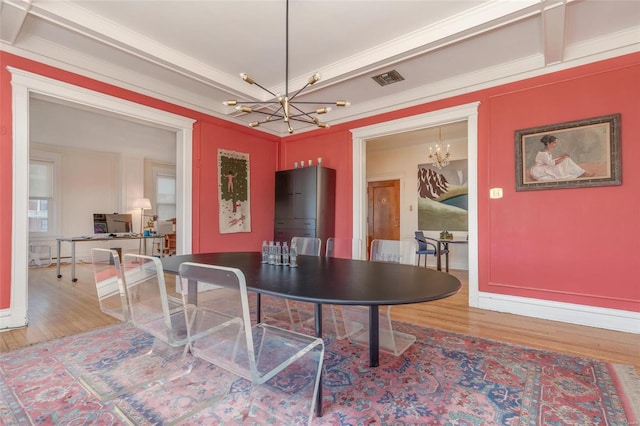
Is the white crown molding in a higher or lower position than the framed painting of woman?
higher

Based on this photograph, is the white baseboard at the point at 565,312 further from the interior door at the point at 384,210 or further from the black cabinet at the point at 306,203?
the interior door at the point at 384,210

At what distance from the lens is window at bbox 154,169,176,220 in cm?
819

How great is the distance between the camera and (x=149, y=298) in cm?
183

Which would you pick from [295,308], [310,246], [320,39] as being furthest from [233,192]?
[320,39]

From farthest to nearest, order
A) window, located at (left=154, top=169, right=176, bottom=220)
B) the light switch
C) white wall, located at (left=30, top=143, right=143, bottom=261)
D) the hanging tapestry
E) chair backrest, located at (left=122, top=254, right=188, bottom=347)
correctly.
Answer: window, located at (left=154, top=169, right=176, bottom=220), white wall, located at (left=30, top=143, right=143, bottom=261), the hanging tapestry, the light switch, chair backrest, located at (left=122, top=254, right=188, bottom=347)

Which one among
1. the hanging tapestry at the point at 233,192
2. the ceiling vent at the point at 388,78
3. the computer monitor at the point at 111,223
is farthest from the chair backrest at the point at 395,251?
the computer monitor at the point at 111,223

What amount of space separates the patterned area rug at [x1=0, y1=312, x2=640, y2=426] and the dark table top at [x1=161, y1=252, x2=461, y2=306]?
67 cm

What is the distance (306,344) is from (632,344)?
2792 millimetres

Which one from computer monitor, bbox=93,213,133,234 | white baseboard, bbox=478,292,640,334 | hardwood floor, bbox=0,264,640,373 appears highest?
computer monitor, bbox=93,213,133,234

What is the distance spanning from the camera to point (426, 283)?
1.64 m

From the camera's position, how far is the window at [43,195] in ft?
21.0

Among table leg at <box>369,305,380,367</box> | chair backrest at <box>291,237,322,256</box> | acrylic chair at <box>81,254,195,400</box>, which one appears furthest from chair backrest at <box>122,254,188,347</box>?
chair backrest at <box>291,237,322,256</box>

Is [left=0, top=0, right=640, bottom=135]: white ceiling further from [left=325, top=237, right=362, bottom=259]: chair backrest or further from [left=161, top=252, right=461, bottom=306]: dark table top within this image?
[left=161, top=252, right=461, bottom=306]: dark table top

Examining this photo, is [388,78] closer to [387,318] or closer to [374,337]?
[387,318]
